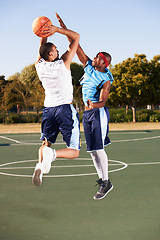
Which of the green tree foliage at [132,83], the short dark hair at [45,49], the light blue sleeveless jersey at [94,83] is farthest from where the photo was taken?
the green tree foliage at [132,83]

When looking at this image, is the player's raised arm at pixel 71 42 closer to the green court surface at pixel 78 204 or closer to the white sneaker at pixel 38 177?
the white sneaker at pixel 38 177

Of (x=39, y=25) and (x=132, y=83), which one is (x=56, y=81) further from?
(x=132, y=83)

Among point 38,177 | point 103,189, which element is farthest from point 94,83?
point 38,177

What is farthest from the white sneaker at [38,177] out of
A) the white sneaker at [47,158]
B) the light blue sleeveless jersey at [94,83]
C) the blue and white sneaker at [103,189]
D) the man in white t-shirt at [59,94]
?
the light blue sleeveless jersey at [94,83]

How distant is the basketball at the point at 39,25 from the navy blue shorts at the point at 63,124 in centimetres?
124

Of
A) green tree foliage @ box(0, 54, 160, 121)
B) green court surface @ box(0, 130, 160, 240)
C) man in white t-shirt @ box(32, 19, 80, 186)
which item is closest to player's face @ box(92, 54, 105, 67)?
man in white t-shirt @ box(32, 19, 80, 186)

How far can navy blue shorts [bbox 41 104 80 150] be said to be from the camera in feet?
23.1

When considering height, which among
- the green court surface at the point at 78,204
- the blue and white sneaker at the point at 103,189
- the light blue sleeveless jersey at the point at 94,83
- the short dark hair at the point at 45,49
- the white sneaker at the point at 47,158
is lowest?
the green court surface at the point at 78,204

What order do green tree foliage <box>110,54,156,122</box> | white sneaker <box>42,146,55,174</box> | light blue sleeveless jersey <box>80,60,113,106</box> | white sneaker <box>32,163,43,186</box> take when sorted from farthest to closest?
1. green tree foliage <box>110,54,156,122</box>
2. light blue sleeveless jersey <box>80,60,113,106</box>
3. white sneaker <box>42,146,55,174</box>
4. white sneaker <box>32,163,43,186</box>

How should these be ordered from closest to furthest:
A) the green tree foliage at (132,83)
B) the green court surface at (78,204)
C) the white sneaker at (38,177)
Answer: the green court surface at (78,204)
the white sneaker at (38,177)
the green tree foliage at (132,83)

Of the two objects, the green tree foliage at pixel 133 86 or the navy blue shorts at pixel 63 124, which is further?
the green tree foliage at pixel 133 86

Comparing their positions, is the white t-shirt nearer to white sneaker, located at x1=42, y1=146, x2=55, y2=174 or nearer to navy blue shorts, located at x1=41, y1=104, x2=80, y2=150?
navy blue shorts, located at x1=41, y1=104, x2=80, y2=150

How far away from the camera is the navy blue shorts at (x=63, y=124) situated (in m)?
7.03

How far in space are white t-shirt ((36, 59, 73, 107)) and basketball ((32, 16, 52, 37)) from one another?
0.44 m
